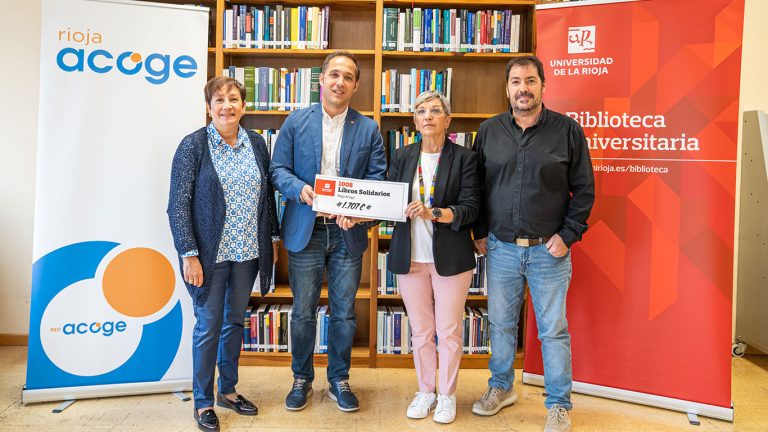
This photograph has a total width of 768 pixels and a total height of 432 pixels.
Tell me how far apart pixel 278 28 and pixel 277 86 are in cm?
37

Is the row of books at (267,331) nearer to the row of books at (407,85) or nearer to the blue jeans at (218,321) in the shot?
the blue jeans at (218,321)

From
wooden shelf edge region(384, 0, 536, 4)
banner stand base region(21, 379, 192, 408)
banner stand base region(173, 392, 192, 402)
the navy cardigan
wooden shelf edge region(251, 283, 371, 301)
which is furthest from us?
wooden shelf edge region(251, 283, 371, 301)

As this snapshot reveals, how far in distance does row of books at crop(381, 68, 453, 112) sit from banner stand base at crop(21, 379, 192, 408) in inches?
81.4

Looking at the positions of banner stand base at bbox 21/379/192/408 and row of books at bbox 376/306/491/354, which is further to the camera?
row of books at bbox 376/306/491/354

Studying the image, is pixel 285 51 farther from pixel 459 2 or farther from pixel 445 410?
pixel 445 410

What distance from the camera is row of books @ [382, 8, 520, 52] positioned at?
329 cm

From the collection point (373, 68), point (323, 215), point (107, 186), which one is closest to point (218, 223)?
point (323, 215)

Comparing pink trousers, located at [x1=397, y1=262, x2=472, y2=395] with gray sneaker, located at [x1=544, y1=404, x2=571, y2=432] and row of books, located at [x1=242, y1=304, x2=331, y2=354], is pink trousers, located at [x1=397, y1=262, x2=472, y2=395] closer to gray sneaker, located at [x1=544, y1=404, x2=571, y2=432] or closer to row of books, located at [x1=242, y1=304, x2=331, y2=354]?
gray sneaker, located at [x1=544, y1=404, x2=571, y2=432]

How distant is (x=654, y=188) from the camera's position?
2.69 m

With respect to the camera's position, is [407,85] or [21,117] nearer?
[407,85]

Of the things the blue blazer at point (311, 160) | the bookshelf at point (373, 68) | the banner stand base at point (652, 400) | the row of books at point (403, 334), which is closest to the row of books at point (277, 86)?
the bookshelf at point (373, 68)

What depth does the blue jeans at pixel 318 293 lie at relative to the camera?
2.56 metres

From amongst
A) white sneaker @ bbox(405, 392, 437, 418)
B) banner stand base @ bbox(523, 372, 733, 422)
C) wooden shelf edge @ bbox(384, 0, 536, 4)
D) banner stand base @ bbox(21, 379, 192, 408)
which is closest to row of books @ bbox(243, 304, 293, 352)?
banner stand base @ bbox(21, 379, 192, 408)

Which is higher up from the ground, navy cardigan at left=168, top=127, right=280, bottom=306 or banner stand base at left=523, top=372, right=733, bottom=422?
navy cardigan at left=168, top=127, right=280, bottom=306
